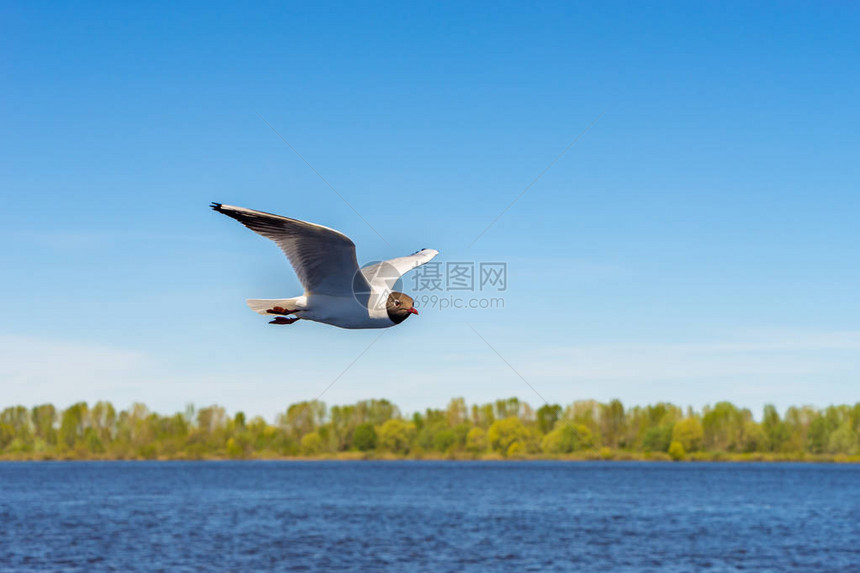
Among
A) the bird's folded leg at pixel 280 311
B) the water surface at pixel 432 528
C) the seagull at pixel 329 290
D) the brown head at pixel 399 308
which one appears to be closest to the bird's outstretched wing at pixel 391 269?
the seagull at pixel 329 290

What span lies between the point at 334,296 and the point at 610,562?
5914cm

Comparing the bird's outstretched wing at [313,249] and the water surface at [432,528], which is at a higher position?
the bird's outstretched wing at [313,249]

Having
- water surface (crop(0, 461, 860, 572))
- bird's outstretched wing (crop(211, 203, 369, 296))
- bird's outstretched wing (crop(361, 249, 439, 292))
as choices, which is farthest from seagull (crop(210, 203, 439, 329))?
water surface (crop(0, 461, 860, 572))

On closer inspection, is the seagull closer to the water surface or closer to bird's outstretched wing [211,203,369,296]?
bird's outstretched wing [211,203,369,296]

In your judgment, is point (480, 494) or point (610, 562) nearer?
point (610, 562)

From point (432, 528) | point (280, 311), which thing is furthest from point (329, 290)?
point (432, 528)

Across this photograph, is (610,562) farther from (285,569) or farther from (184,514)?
(184,514)

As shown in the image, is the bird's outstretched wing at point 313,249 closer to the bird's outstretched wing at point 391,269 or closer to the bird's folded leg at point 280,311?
the bird's folded leg at point 280,311

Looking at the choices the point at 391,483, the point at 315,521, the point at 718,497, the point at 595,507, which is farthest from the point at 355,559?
the point at 391,483

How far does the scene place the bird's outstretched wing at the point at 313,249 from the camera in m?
8.17

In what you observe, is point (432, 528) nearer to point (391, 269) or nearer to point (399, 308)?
point (391, 269)

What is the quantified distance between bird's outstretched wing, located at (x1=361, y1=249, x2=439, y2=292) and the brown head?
71 centimetres

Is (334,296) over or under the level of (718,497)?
over

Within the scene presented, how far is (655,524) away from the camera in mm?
86250
